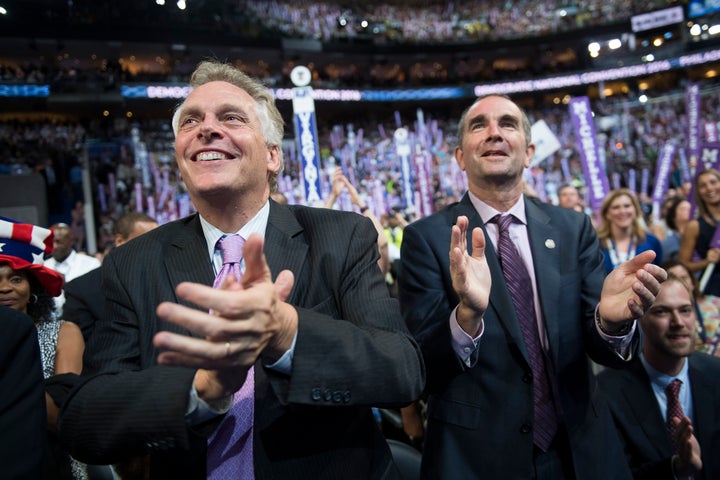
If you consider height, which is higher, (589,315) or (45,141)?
(45,141)

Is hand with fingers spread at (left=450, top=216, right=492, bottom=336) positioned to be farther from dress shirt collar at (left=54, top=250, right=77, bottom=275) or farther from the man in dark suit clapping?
dress shirt collar at (left=54, top=250, right=77, bottom=275)

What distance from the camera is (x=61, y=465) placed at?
7.72 feet

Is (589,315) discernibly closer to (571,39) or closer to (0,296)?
(0,296)

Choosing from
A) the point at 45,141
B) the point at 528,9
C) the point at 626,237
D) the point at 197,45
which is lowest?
the point at 626,237

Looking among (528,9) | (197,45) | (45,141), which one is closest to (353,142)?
(197,45)

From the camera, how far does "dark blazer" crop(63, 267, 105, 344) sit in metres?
2.95

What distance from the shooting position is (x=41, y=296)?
8.57 feet

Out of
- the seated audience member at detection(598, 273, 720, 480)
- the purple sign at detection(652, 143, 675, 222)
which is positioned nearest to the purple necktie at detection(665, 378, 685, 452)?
the seated audience member at detection(598, 273, 720, 480)

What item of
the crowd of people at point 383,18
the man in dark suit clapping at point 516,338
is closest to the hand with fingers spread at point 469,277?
the man in dark suit clapping at point 516,338

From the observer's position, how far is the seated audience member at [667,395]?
228 cm

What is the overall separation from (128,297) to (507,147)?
4.87 ft

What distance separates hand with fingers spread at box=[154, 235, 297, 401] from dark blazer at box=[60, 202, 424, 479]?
0.13m

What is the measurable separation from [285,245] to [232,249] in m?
0.15

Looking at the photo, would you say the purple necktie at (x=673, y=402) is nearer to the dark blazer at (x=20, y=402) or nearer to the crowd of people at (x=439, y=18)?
the dark blazer at (x=20, y=402)
